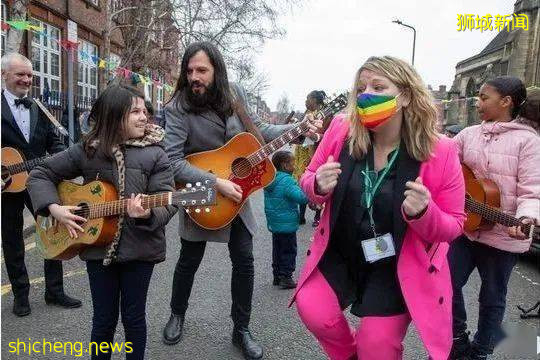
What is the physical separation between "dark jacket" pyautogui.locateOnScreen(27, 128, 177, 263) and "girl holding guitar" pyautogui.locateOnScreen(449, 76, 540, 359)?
6.88 ft

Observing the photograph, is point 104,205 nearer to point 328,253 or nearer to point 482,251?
point 328,253

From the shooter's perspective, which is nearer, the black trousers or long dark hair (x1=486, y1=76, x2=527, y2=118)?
long dark hair (x1=486, y1=76, x2=527, y2=118)

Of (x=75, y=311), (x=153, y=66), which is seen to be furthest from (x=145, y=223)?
(x=153, y=66)

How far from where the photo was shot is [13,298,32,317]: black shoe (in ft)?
12.3

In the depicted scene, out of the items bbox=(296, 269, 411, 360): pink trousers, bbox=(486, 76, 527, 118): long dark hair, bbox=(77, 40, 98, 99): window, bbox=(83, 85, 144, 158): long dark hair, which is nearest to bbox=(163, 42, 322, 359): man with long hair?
bbox=(83, 85, 144, 158): long dark hair

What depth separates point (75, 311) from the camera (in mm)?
3885

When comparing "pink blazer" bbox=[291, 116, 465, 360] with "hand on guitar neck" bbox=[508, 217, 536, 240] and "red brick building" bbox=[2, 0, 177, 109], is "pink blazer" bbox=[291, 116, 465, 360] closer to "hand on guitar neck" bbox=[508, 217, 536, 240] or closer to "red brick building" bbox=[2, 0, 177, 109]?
"hand on guitar neck" bbox=[508, 217, 536, 240]

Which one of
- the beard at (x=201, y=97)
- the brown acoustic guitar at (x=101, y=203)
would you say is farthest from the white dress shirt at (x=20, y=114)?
the beard at (x=201, y=97)

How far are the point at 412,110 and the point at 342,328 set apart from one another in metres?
1.14

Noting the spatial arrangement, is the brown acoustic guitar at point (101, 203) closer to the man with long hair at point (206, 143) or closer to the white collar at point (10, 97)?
the man with long hair at point (206, 143)

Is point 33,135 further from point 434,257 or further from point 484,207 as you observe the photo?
point 484,207

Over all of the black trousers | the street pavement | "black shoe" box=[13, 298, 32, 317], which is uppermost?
the black trousers

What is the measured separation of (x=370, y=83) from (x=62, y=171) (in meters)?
1.79

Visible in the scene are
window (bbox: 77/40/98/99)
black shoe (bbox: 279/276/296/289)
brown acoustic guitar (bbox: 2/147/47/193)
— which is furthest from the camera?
window (bbox: 77/40/98/99)
